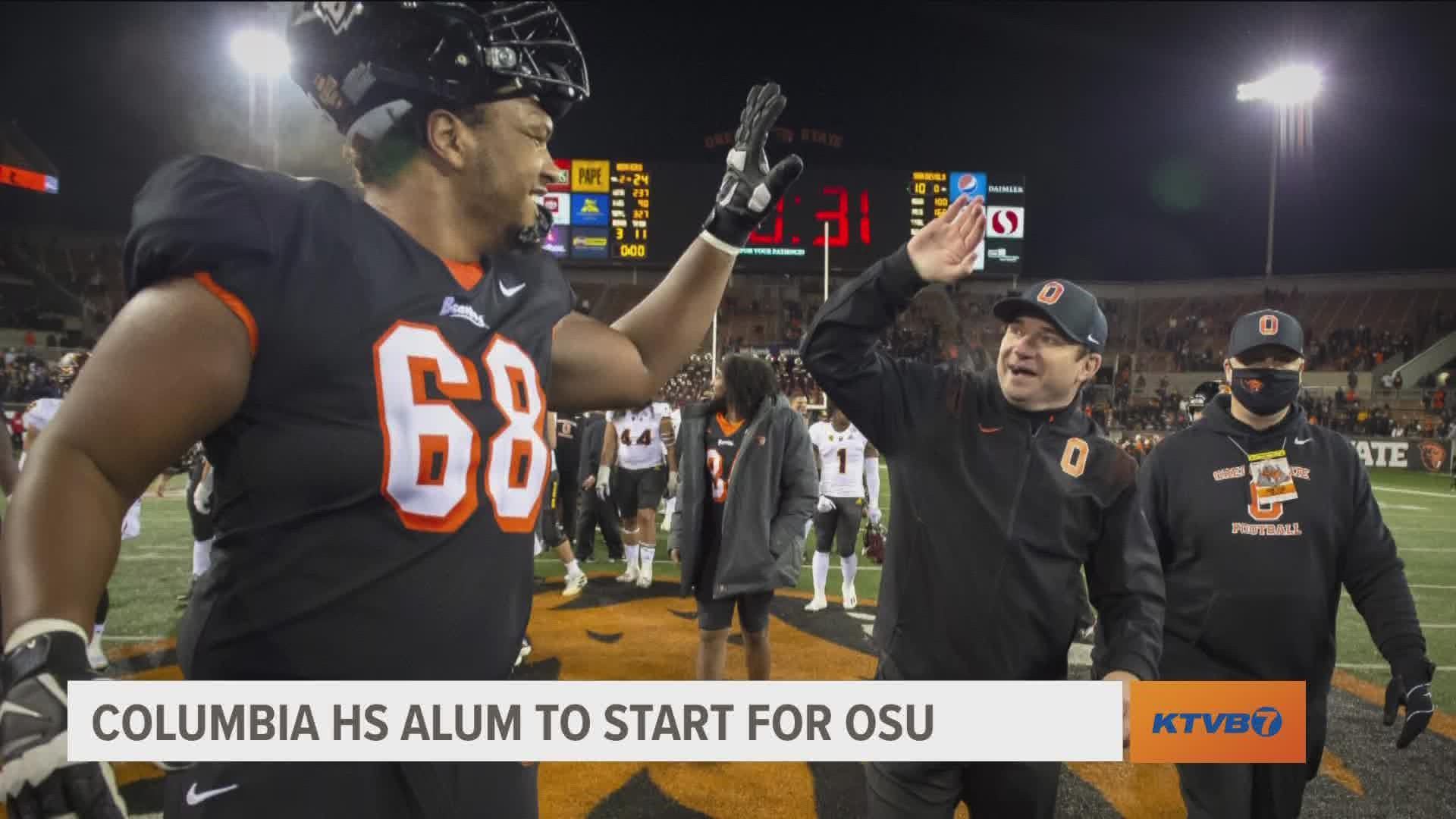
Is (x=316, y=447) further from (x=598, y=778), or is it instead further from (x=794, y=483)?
(x=794, y=483)

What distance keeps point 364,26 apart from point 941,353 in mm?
34637

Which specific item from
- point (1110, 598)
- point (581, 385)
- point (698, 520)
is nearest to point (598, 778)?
point (698, 520)

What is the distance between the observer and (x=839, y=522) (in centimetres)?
854

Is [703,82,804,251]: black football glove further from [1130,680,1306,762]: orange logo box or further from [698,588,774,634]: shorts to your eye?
[698,588,774,634]: shorts

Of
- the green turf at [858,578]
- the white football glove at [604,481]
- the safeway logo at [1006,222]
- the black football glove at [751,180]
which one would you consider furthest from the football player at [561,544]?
the safeway logo at [1006,222]

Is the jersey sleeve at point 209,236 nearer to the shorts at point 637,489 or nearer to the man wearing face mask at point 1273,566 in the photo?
the man wearing face mask at point 1273,566

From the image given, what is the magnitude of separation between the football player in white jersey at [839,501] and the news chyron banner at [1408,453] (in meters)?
22.6

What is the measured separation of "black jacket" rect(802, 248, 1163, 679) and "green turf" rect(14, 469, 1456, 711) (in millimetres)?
590

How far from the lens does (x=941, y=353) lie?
113ft

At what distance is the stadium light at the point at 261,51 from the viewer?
5.10ft

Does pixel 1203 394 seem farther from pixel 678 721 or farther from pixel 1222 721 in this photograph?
pixel 678 721

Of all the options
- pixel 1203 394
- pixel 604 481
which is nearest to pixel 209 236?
pixel 604 481

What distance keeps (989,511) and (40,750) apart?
242 cm

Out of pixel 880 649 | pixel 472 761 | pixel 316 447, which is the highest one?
→ pixel 316 447
